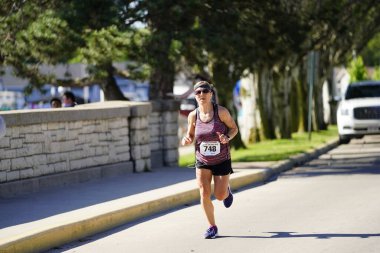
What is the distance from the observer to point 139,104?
65.9 ft

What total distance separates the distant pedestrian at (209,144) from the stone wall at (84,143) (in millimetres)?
4855

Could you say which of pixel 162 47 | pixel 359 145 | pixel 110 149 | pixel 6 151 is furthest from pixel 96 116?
pixel 359 145

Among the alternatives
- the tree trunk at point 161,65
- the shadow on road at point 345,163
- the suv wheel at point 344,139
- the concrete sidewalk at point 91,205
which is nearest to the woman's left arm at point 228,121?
the concrete sidewalk at point 91,205

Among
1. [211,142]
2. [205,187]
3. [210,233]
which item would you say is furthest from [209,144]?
[210,233]

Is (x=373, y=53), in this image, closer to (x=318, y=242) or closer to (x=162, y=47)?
(x=162, y=47)

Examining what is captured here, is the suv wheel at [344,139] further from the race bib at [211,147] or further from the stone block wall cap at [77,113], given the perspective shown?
the race bib at [211,147]

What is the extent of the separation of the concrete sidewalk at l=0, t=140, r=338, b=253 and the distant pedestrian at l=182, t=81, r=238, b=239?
1640 millimetres

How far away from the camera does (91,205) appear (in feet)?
46.0

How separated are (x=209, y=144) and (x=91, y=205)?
321 cm

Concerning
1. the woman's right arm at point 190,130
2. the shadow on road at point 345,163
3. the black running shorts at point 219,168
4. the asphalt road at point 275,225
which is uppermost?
the woman's right arm at point 190,130

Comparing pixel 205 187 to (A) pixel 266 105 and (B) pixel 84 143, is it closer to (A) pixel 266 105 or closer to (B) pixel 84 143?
(B) pixel 84 143

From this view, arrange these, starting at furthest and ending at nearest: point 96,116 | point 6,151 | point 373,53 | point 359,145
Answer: point 373,53
point 359,145
point 96,116
point 6,151

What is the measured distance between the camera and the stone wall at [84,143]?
1593 cm

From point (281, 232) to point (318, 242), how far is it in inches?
Answer: 39.6
